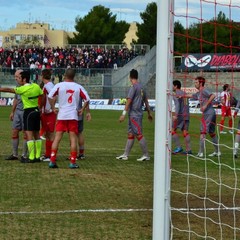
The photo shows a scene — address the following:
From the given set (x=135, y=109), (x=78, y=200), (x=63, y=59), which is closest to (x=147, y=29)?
(x=63, y=59)

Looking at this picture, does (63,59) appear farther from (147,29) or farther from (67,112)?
(67,112)

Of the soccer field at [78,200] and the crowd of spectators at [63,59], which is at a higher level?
the crowd of spectators at [63,59]

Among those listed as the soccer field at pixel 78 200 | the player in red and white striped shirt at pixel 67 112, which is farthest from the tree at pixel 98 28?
the player in red and white striped shirt at pixel 67 112

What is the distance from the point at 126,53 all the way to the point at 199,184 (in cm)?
5359

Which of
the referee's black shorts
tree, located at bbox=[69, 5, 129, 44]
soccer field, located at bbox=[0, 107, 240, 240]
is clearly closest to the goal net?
soccer field, located at bbox=[0, 107, 240, 240]

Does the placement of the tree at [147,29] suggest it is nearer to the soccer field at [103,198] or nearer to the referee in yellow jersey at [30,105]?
the referee in yellow jersey at [30,105]

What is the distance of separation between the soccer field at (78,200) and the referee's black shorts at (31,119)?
770mm

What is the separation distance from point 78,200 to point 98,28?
90029 millimetres

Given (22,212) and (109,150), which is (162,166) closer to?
(22,212)

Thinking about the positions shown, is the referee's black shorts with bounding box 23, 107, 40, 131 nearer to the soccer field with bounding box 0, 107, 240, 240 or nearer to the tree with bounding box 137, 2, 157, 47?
the soccer field with bounding box 0, 107, 240, 240

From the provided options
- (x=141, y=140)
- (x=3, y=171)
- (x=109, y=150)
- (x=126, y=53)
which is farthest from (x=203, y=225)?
(x=126, y=53)

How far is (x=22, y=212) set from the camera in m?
9.31

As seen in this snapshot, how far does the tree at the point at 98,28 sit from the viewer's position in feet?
326

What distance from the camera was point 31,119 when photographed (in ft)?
48.3
